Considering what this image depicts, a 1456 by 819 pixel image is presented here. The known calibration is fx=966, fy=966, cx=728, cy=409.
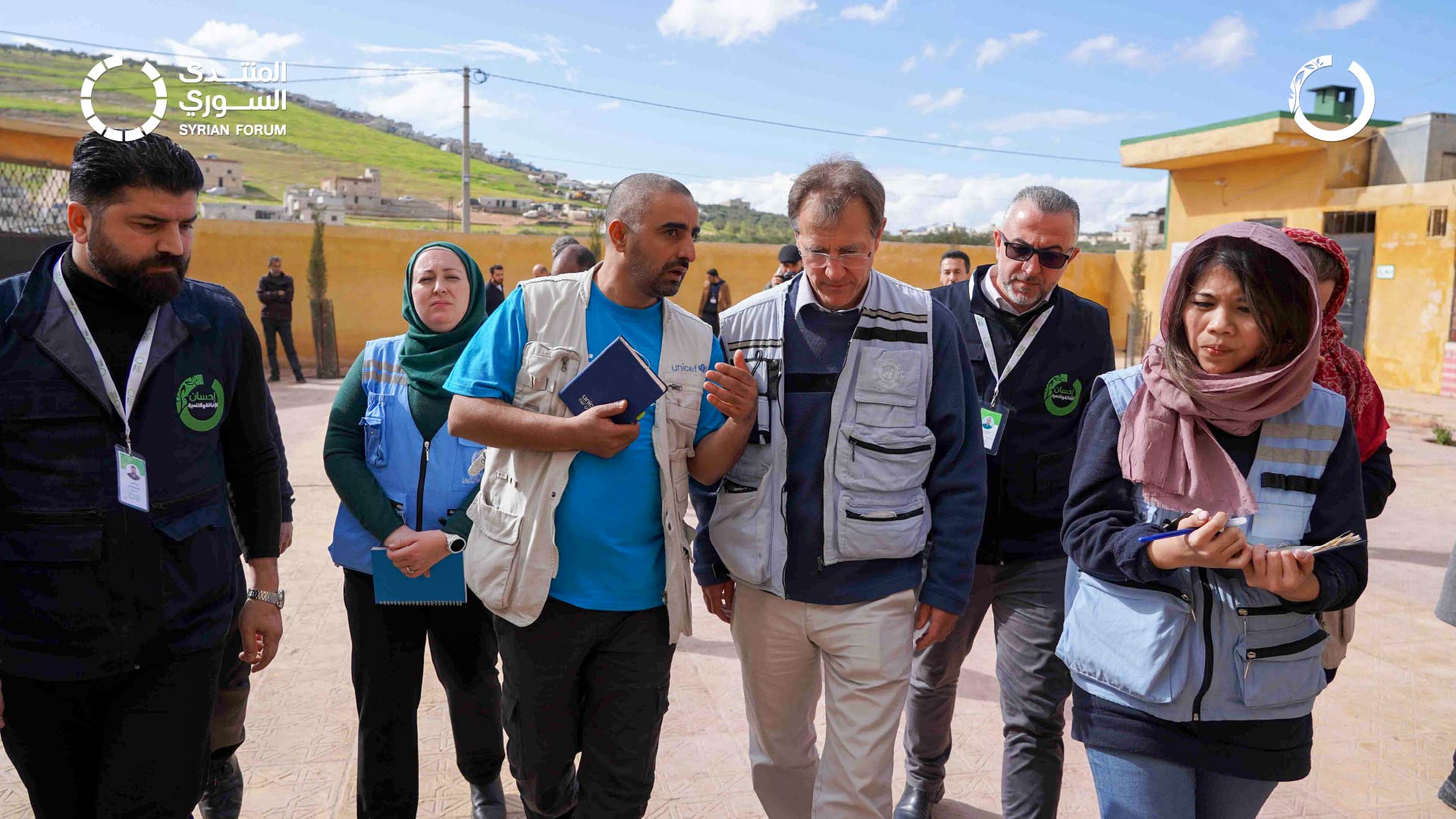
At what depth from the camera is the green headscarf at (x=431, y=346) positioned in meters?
3.10

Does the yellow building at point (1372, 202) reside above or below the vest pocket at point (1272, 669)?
above

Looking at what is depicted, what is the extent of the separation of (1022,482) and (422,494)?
1988 millimetres

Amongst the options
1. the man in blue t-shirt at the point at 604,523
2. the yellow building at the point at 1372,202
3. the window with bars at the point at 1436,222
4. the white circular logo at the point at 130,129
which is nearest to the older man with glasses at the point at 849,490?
the man in blue t-shirt at the point at 604,523

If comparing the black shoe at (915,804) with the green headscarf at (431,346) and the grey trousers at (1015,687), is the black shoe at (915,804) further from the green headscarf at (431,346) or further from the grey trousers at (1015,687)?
the green headscarf at (431,346)

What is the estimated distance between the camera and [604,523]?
Result: 264 centimetres

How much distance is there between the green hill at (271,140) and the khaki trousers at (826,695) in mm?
62665

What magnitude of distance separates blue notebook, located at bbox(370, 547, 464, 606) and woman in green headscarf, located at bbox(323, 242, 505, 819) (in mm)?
12

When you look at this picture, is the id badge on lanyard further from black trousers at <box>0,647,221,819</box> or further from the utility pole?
the utility pole

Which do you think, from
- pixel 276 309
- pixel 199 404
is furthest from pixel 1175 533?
pixel 276 309

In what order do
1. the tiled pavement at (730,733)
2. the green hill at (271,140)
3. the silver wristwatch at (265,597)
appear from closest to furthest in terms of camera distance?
the silver wristwatch at (265,597) < the tiled pavement at (730,733) < the green hill at (271,140)

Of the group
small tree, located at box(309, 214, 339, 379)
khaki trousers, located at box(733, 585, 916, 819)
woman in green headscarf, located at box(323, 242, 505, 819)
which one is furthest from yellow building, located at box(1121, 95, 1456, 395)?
woman in green headscarf, located at box(323, 242, 505, 819)

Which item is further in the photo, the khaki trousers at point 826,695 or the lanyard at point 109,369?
the khaki trousers at point 826,695

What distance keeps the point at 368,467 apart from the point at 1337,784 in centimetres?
373

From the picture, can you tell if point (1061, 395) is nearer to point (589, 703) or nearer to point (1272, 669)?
point (1272, 669)
